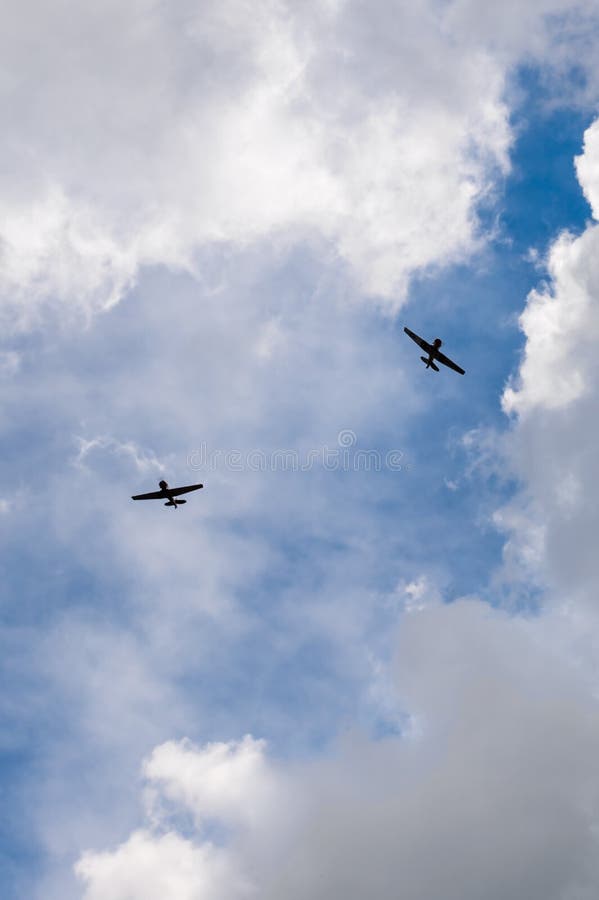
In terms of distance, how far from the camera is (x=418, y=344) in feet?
530

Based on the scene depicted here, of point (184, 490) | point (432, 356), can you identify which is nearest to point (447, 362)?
point (432, 356)

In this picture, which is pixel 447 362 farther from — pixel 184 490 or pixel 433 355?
pixel 184 490

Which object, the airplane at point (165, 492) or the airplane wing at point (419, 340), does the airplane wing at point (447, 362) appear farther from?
the airplane at point (165, 492)

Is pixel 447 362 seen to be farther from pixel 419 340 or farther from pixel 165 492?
pixel 165 492

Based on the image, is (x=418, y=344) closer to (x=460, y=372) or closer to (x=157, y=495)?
(x=460, y=372)

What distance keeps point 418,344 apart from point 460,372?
1177cm

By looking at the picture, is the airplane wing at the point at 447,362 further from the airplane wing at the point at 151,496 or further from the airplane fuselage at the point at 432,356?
the airplane wing at the point at 151,496

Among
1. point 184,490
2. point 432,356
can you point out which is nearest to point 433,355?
point 432,356

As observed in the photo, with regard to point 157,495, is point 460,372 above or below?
above

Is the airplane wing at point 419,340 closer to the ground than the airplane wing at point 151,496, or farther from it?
farther from it

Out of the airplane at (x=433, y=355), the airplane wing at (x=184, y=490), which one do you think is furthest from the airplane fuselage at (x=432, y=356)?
the airplane wing at (x=184, y=490)

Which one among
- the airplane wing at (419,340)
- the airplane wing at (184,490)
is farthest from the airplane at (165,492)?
the airplane wing at (419,340)

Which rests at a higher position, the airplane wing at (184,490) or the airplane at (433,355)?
the airplane at (433,355)

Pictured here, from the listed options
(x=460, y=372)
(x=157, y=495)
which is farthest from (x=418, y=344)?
(x=157, y=495)
